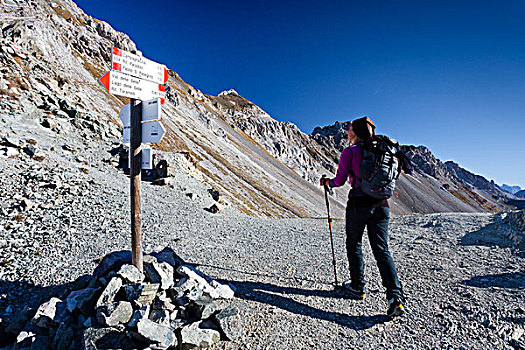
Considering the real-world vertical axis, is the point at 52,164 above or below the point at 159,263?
above

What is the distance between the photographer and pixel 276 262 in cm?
779

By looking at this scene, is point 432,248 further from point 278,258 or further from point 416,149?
point 416,149

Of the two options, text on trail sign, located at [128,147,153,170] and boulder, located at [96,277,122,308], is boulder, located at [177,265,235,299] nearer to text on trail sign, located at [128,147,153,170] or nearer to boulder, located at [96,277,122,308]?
boulder, located at [96,277,122,308]

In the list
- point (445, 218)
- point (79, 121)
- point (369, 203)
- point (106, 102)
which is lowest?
point (445, 218)

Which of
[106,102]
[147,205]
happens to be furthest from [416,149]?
[147,205]

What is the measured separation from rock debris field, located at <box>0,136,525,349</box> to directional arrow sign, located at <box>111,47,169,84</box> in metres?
3.95

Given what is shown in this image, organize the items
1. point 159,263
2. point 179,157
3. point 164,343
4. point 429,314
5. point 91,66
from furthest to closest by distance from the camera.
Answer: point 91,66 → point 179,157 → point 159,263 → point 429,314 → point 164,343

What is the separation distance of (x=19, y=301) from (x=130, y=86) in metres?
5.27

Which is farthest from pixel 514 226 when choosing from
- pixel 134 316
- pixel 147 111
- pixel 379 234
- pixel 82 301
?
pixel 82 301

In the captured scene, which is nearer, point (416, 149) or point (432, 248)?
point (432, 248)

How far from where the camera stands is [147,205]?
13328 mm

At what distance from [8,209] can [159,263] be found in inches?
306

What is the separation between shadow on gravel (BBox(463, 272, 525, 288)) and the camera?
4.92 m

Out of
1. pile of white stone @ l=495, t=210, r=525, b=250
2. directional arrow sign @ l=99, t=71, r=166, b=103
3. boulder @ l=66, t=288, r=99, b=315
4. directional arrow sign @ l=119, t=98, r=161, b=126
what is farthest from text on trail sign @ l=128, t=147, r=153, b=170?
pile of white stone @ l=495, t=210, r=525, b=250
